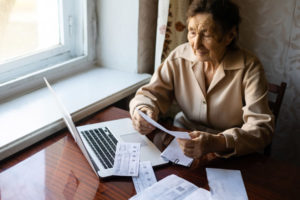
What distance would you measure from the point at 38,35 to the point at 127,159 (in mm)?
980

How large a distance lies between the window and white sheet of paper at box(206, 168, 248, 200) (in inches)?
42.3

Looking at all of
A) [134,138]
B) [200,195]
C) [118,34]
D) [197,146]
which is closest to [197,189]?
[200,195]

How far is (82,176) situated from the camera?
3.72 feet

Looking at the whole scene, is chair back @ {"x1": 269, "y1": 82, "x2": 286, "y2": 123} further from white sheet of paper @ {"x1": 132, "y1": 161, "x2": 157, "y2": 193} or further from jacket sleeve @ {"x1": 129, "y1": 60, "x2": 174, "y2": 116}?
white sheet of paper @ {"x1": 132, "y1": 161, "x2": 157, "y2": 193}

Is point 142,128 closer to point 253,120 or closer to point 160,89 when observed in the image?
point 160,89

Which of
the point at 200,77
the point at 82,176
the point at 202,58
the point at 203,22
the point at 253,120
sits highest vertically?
the point at 203,22

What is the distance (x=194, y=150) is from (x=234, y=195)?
0.73ft

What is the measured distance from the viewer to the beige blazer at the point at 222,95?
4.37 ft

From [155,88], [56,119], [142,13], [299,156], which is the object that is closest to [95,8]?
[142,13]

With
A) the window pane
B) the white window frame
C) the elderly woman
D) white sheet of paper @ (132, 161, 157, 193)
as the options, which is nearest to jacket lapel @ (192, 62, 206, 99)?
the elderly woman

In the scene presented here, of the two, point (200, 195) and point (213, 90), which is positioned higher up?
point (213, 90)

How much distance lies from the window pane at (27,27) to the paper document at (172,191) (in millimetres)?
1042

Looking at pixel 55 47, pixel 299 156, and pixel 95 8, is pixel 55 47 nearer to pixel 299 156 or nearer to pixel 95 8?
pixel 95 8

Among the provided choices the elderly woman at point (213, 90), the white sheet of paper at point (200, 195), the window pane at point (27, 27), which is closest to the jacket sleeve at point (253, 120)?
the elderly woman at point (213, 90)
